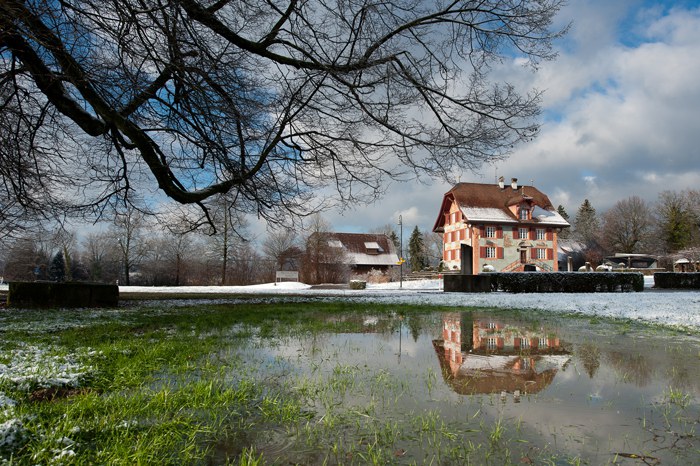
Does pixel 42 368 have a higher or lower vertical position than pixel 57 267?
lower

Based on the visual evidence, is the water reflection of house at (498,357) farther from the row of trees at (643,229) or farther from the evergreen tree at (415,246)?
the evergreen tree at (415,246)

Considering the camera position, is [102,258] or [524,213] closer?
[524,213]

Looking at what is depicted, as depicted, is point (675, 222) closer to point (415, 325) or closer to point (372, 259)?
point (372, 259)

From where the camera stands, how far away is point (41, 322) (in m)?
9.16

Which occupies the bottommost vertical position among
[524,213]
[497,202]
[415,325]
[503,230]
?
[415,325]

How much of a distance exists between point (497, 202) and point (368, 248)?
18.3m

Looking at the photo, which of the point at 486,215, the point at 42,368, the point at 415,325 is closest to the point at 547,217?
the point at 486,215

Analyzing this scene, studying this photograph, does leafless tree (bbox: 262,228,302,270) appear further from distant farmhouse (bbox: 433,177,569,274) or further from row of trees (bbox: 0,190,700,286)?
distant farmhouse (bbox: 433,177,569,274)

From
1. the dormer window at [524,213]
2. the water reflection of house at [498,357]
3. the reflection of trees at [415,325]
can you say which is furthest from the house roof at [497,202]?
the water reflection of house at [498,357]

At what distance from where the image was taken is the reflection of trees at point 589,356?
15.8 feet

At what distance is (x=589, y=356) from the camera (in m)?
5.62

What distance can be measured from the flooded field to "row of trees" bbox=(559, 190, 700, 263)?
61.0 meters

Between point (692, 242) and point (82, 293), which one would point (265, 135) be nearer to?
point (82, 293)

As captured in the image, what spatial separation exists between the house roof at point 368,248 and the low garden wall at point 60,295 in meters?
40.3
